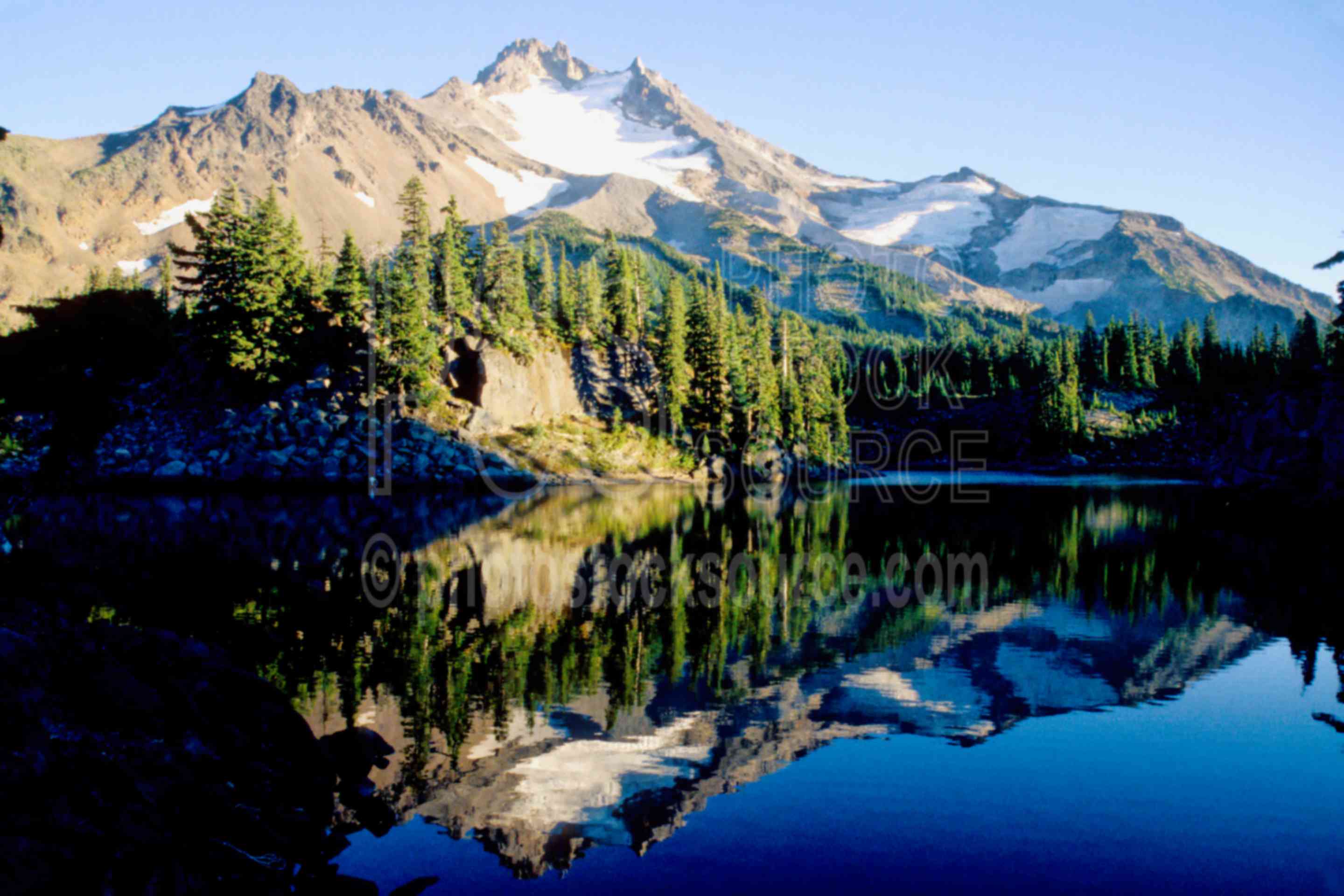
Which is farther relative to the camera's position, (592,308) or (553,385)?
(592,308)

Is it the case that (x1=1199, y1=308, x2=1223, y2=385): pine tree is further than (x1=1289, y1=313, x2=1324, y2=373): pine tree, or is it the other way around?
(x1=1199, y1=308, x2=1223, y2=385): pine tree

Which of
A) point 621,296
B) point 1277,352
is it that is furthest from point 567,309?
point 1277,352

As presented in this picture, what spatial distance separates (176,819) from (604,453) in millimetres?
82448

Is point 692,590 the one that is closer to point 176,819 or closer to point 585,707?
point 585,707

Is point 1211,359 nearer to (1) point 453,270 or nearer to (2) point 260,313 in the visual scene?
(1) point 453,270

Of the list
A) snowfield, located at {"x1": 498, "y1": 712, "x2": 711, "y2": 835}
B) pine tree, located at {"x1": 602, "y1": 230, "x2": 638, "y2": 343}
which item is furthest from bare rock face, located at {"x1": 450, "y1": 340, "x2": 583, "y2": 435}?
snowfield, located at {"x1": 498, "y1": 712, "x2": 711, "y2": 835}

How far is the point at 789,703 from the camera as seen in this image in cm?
1709

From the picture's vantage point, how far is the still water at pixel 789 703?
11.1 meters

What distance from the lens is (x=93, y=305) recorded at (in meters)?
28.7

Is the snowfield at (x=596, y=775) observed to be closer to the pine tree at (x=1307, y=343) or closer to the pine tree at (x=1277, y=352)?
the pine tree at (x=1307, y=343)

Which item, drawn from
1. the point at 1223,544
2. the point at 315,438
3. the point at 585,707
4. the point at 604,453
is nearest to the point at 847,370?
the point at 604,453

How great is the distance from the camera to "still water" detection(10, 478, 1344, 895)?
1115 centimetres

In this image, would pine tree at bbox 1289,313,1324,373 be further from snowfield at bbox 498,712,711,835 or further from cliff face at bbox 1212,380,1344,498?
snowfield at bbox 498,712,711,835

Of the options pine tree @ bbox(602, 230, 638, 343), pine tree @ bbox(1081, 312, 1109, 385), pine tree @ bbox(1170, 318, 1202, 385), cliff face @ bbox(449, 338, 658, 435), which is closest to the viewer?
cliff face @ bbox(449, 338, 658, 435)
